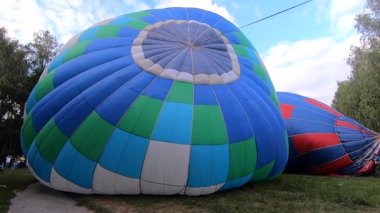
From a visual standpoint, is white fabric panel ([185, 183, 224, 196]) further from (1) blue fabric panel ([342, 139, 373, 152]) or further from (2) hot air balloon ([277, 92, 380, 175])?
(1) blue fabric panel ([342, 139, 373, 152])

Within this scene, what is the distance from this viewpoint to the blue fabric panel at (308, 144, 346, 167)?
1225 centimetres

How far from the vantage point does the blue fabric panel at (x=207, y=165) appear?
26.8 ft

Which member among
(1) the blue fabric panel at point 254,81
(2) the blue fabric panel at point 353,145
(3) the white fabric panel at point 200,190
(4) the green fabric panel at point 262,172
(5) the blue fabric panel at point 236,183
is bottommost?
(3) the white fabric panel at point 200,190

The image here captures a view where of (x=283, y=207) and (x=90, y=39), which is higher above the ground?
(x=90, y=39)

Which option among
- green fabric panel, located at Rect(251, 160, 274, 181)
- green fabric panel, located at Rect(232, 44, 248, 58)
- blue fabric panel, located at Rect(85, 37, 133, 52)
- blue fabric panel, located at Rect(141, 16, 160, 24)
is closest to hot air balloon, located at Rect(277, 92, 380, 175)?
green fabric panel, located at Rect(251, 160, 274, 181)

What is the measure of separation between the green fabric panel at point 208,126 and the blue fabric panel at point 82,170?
206 cm

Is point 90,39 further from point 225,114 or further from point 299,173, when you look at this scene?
point 299,173

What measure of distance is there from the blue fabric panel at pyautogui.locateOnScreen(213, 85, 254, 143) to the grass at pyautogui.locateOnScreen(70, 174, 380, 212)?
1228mm

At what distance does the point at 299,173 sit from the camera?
12812mm

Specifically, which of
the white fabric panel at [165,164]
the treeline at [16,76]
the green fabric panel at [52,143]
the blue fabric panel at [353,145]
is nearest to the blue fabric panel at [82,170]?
the green fabric panel at [52,143]

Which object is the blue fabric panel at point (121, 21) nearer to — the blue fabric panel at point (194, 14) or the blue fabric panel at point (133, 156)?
the blue fabric panel at point (194, 14)

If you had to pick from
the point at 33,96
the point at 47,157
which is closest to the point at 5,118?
the point at 33,96

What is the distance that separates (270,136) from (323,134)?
390cm

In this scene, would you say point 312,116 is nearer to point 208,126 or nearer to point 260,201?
point 260,201
